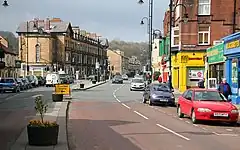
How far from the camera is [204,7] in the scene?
46.9 metres

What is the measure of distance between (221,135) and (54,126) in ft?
20.8

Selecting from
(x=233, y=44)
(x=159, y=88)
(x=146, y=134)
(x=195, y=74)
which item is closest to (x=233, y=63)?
(x=233, y=44)

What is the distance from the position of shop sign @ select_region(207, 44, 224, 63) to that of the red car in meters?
14.6

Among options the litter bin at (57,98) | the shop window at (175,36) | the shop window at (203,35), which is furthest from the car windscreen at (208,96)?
the shop window at (175,36)

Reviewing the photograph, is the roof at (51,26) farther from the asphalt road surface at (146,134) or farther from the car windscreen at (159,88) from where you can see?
the asphalt road surface at (146,134)

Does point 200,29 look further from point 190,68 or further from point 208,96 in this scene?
point 208,96

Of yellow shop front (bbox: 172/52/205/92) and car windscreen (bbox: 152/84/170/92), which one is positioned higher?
yellow shop front (bbox: 172/52/205/92)

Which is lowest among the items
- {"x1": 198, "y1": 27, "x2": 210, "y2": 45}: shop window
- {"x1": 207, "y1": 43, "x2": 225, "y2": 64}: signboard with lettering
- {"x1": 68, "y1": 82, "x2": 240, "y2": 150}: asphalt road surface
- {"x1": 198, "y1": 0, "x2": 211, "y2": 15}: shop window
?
{"x1": 68, "y1": 82, "x2": 240, "y2": 150}: asphalt road surface

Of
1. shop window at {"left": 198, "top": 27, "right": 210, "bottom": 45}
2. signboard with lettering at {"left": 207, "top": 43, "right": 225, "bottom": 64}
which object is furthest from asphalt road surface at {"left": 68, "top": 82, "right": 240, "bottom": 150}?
shop window at {"left": 198, "top": 27, "right": 210, "bottom": 45}

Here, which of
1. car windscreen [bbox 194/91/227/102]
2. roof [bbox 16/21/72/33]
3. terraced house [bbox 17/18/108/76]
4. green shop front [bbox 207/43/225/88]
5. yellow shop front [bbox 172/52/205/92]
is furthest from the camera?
roof [bbox 16/21/72/33]

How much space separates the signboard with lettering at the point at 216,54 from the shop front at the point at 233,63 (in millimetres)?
2048

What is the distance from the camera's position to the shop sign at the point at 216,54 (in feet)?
112

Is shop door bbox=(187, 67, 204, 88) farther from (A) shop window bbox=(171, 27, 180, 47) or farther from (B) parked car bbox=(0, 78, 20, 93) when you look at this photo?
(B) parked car bbox=(0, 78, 20, 93)

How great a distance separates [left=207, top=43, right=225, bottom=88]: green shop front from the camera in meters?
34.5
